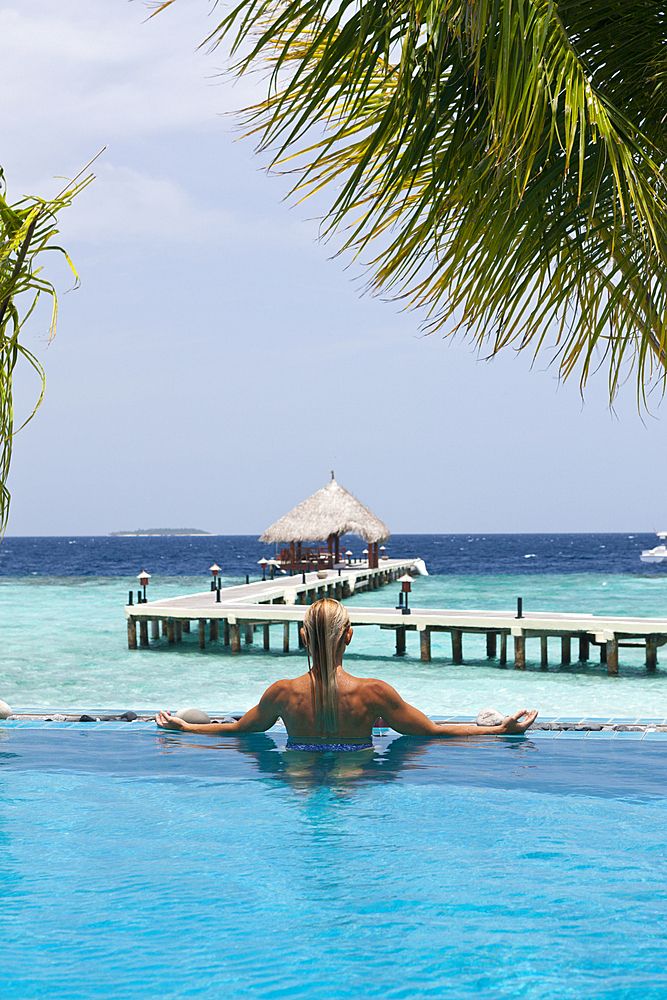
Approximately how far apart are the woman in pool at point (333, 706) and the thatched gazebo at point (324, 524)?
2913 cm

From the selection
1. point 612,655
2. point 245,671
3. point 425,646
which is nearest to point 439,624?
point 425,646

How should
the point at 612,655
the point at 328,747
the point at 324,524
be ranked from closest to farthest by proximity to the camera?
the point at 328,747, the point at 612,655, the point at 324,524

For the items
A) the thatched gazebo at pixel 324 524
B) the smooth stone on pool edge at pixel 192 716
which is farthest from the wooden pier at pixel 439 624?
the thatched gazebo at pixel 324 524

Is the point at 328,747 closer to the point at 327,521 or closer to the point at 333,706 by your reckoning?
the point at 333,706

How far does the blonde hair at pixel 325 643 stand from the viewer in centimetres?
552

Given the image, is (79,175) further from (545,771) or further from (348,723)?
(545,771)

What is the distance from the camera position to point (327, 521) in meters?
36.3

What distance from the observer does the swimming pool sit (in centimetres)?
361

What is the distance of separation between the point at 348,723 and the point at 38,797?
200cm

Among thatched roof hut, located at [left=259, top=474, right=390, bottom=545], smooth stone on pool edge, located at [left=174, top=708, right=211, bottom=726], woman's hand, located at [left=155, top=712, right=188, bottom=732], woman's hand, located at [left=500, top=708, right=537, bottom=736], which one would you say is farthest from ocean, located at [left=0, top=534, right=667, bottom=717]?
woman's hand, located at [left=500, top=708, right=537, bottom=736]

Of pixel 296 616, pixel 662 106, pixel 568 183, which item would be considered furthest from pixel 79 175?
pixel 296 616

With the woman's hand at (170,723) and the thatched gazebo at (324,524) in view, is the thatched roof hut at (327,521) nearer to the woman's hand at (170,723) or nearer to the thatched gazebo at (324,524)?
the thatched gazebo at (324,524)

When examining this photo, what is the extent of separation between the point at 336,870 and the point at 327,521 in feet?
104

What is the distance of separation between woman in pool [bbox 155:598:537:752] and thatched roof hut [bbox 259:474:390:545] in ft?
95.9
